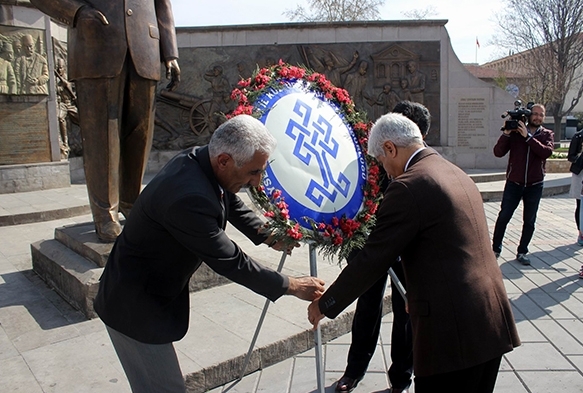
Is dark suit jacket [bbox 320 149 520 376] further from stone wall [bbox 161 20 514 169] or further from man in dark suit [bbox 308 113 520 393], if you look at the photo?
stone wall [bbox 161 20 514 169]

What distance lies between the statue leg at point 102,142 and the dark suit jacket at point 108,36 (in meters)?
0.12

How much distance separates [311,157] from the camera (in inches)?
106

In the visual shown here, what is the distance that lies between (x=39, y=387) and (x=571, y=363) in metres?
3.26

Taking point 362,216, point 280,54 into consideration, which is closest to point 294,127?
point 362,216

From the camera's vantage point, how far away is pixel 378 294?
309 centimetres

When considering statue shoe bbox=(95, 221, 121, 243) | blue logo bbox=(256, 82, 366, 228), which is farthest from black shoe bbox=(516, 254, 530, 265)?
statue shoe bbox=(95, 221, 121, 243)

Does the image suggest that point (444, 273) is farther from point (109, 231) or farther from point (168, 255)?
Answer: point (109, 231)

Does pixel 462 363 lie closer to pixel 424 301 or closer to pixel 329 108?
pixel 424 301

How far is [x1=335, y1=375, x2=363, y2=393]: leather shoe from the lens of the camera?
2.99 m

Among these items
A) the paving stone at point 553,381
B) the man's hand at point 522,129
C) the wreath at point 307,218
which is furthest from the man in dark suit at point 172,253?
the man's hand at point 522,129

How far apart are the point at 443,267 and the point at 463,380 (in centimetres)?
47

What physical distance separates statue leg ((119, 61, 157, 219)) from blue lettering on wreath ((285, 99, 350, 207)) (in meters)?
1.82

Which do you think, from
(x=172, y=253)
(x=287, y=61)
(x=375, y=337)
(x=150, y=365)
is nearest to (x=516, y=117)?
(x=375, y=337)

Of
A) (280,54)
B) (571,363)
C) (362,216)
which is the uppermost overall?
(280,54)
